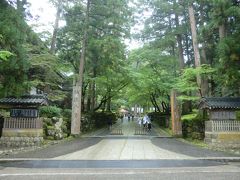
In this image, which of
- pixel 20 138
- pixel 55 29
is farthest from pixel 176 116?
pixel 55 29

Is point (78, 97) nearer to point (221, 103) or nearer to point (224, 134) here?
point (221, 103)

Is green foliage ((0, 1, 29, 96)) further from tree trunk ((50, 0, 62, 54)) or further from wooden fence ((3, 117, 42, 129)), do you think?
tree trunk ((50, 0, 62, 54))

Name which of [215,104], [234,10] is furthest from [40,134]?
[234,10]

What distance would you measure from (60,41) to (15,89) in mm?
10220

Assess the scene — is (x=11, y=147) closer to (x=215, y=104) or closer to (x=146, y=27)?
(x=215, y=104)

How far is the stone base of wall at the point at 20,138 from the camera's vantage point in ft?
56.5

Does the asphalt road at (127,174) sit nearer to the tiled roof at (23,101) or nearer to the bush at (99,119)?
the tiled roof at (23,101)

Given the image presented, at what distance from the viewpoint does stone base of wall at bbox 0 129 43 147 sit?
1722 centimetres

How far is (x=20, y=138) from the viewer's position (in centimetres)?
1736

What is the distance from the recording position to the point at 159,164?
1145 centimetres

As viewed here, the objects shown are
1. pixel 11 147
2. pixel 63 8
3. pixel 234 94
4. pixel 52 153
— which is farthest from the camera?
pixel 63 8

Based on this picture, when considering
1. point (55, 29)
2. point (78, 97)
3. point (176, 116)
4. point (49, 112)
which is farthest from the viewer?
point (55, 29)

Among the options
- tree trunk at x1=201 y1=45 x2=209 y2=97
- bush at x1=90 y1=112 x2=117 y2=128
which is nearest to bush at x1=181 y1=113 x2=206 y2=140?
tree trunk at x1=201 y1=45 x2=209 y2=97

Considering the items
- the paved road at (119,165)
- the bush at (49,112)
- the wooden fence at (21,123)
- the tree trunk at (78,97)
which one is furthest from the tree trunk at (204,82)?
the wooden fence at (21,123)
